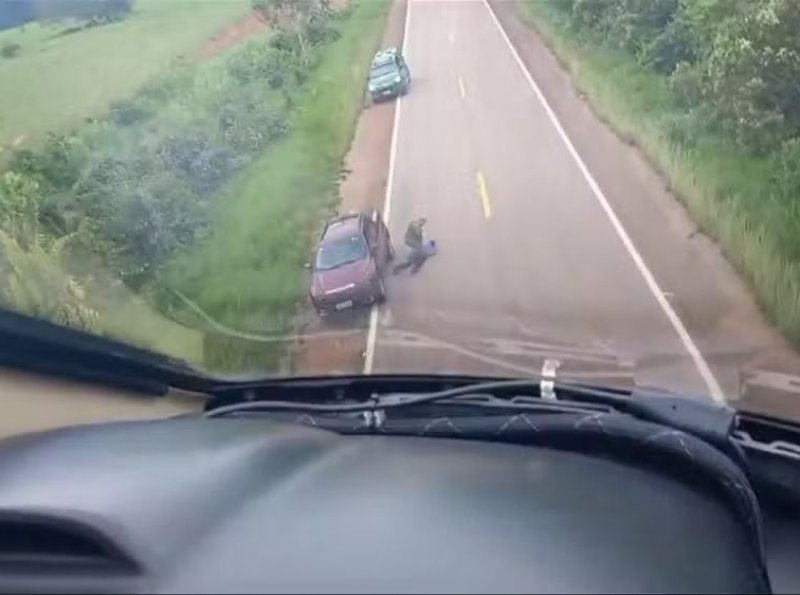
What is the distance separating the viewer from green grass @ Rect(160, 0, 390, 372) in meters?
2.55

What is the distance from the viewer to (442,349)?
2465 mm

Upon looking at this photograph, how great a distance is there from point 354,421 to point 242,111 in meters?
0.72

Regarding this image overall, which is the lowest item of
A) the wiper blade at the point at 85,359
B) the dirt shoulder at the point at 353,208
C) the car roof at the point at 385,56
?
the wiper blade at the point at 85,359

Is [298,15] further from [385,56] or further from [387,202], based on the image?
[387,202]

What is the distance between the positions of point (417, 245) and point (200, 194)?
43 centimetres

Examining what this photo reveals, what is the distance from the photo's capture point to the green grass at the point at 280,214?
8.36ft

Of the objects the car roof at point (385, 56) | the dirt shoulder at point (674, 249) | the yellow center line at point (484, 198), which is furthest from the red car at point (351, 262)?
the dirt shoulder at point (674, 249)

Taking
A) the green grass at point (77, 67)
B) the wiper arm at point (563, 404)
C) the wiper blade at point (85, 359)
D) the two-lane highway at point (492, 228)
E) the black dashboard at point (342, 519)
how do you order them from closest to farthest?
1. the black dashboard at point (342, 519)
2. the wiper arm at point (563, 404)
3. the two-lane highway at point (492, 228)
4. the wiper blade at point (85, 359)
5. the green grass at point (77, 67)

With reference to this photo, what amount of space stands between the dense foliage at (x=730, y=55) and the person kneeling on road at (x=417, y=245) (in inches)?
18.1

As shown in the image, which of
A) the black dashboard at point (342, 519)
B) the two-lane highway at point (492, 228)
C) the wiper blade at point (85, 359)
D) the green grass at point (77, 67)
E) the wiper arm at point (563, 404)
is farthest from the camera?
the green grass at point (77, 67)

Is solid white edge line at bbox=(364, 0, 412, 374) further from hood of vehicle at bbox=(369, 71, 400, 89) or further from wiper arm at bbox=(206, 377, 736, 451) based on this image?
wiper arm at bbox=(206, 377, 736, 451)

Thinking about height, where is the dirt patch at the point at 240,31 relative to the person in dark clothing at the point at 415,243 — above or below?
above

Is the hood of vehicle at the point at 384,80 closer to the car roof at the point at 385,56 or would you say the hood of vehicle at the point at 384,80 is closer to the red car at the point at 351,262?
the car roof at the point at 385,56

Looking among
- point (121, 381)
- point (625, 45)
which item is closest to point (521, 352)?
point (625, 45)
